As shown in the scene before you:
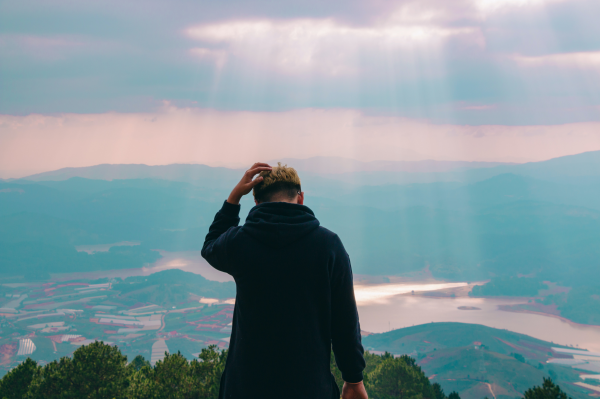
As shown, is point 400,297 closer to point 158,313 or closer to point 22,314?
point 158,313

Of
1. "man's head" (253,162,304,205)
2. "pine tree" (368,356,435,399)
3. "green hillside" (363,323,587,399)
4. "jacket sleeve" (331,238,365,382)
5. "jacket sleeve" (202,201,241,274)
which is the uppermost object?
"man's head" (253,162,304,205)

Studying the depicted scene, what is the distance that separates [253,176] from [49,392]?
20.3 m

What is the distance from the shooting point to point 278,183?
7.89 ft

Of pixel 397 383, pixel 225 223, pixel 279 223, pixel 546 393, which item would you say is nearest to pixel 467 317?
pixel 397 383

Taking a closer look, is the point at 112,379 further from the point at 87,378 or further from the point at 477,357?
the point at 477,357

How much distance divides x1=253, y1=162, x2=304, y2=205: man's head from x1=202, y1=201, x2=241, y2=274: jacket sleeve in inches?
9.2

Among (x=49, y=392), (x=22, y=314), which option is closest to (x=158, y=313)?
(x=22, y=314)

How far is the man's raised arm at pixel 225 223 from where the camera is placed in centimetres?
228

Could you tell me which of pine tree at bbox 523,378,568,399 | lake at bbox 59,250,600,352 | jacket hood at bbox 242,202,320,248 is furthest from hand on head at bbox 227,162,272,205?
lake at bbox 59,250,600,352

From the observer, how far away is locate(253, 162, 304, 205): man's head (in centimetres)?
240

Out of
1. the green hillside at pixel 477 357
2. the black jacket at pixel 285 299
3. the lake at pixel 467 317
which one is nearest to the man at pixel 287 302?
the black jacket at pixel 285 299

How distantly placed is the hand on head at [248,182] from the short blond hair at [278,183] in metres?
0.03

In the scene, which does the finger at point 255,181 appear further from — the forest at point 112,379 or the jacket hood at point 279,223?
the forest at point 112,379

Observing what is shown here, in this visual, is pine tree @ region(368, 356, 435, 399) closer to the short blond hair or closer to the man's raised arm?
the man's raised arm
